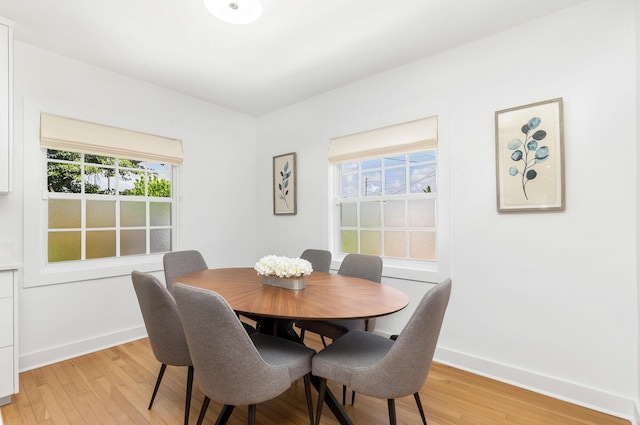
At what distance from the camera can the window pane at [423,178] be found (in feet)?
9.71

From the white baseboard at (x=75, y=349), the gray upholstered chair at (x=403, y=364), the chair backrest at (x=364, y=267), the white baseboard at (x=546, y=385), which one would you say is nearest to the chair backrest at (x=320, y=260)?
the chair backrest at (x=364, y=267)

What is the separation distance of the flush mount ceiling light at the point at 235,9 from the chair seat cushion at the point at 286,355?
2.01m

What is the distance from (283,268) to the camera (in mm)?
2066

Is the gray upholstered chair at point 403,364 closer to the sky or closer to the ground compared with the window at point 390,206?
closer to the ground

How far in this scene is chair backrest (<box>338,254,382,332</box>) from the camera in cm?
258

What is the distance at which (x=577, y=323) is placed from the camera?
214cm

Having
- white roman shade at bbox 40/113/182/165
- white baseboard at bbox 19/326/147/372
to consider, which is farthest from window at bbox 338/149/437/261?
white baseboard at bbox 19/326/147/372

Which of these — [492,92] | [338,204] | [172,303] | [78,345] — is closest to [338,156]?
[338,204]

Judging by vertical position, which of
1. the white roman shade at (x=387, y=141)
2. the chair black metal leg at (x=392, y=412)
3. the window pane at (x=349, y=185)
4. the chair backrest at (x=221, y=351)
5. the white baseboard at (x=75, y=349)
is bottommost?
the white baseboard at (x=75, y=349)

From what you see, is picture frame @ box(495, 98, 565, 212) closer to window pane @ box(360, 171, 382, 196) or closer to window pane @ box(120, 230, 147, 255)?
window pane @ box(360, 171, 382, 196)

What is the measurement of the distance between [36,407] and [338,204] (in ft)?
9.66

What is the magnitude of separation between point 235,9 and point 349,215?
2245 millimetres

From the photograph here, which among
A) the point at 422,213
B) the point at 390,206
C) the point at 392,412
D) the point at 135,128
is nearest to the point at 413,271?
the point at 422,213

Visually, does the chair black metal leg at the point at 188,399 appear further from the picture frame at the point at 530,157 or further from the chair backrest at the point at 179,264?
the picture frame at the point at 530,157
